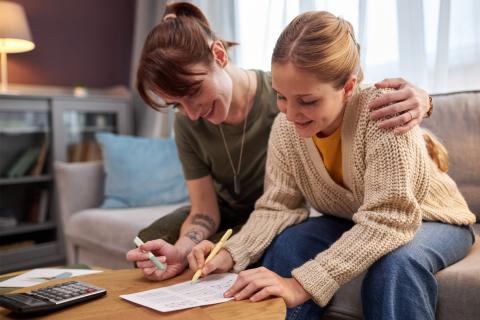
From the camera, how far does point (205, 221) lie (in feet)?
4.67

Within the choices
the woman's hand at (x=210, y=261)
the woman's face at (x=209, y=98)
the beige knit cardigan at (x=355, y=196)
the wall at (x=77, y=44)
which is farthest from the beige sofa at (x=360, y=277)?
the wall at (x=77, y=44)

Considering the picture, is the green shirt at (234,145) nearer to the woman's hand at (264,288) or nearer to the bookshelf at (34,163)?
the woman's hand at (264,288)

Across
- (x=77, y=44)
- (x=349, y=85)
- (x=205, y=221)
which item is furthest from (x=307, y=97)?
(x=77, y=44)

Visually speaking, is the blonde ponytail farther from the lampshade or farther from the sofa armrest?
the lampshade

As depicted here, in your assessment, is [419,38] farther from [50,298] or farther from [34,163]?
[34,163]

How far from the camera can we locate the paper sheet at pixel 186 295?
84 centimetres

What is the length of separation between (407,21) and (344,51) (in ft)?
3.54

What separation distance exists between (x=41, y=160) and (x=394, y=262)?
2464 millimetres

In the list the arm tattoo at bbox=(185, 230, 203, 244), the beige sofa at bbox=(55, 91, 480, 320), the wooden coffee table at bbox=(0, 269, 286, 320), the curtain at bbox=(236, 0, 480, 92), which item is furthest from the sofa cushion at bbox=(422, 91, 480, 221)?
the wooden coffee table at bbox=(0, 269, 286, 320)

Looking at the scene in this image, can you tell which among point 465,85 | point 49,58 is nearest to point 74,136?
point 49,58

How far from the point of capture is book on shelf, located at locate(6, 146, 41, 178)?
9.27 ft

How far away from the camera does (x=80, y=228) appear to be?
2.21 meters

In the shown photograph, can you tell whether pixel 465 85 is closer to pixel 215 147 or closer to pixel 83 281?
pixel 215 147

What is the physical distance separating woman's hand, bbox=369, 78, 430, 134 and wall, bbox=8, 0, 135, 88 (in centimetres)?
277
